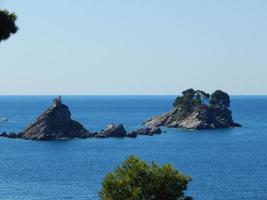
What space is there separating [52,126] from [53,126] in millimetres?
304

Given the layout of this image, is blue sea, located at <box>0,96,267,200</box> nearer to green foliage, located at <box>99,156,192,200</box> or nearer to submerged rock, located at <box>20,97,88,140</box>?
submerged rock, located at <box>20,97,88,140</box>

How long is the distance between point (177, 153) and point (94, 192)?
62.3 metres

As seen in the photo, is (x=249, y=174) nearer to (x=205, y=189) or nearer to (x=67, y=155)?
(x=205, y=189)

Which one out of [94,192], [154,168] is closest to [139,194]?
[154,168]

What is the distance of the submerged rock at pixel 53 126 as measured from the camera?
18925cm

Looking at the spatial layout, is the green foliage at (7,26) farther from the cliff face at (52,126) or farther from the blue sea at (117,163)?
the cliff face at (52,126)

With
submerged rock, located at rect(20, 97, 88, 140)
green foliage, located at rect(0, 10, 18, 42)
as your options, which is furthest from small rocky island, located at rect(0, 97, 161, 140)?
green foliage, located at rect(0, 10, 18, 42)

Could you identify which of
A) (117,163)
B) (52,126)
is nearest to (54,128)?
(52,126)

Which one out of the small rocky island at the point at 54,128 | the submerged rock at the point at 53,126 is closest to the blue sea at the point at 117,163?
the small rocky island at the point at 54,128

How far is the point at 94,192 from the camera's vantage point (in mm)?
101000

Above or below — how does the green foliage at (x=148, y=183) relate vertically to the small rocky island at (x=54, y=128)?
above

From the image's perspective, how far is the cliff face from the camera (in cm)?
18925

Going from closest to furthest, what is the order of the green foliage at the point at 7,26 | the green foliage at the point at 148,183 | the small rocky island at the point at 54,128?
the green foliage at the point at 7,26 → the green foliage at the point at 148,183 → the small rocky island at the point at 54,128

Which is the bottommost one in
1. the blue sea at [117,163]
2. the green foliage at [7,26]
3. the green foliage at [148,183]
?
the blue sea at [117,163]
